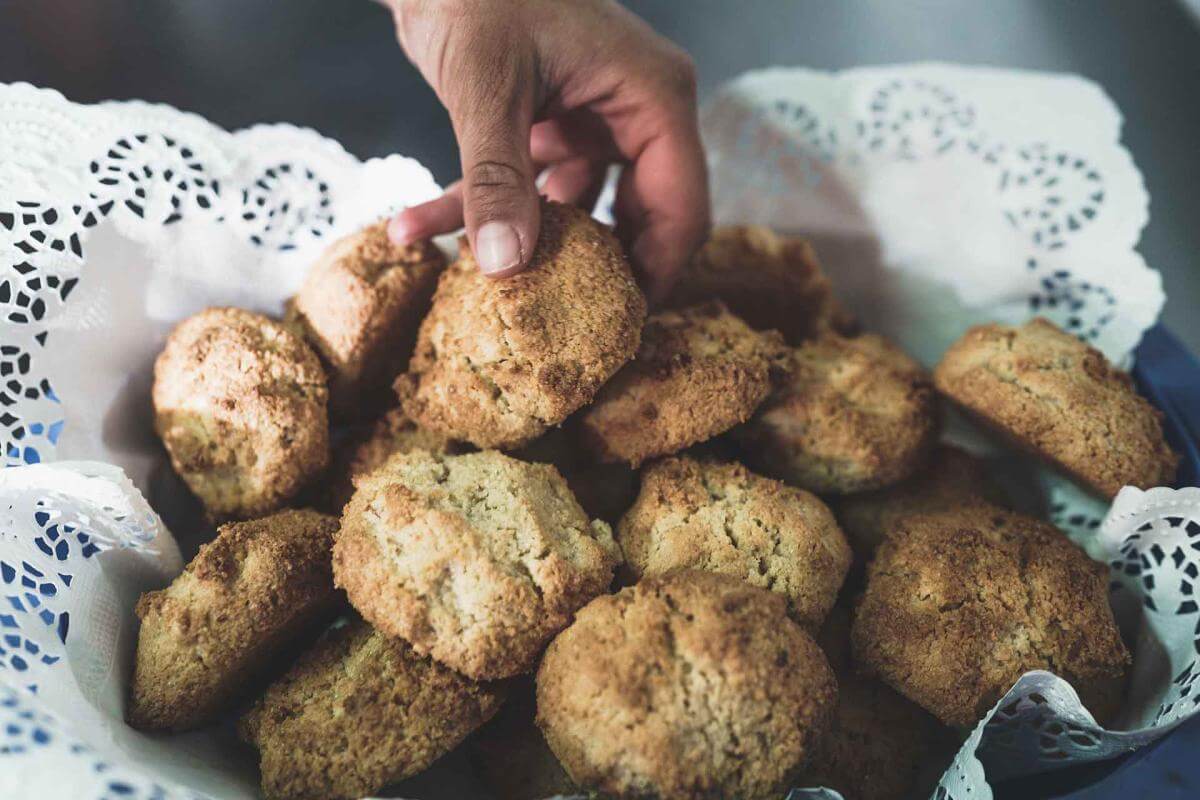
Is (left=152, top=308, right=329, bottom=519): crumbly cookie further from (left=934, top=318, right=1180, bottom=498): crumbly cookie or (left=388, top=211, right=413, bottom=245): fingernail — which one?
(left=934, top=318, right=1180, bottom=498): crumbly cookie

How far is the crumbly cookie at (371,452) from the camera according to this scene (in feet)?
5.22

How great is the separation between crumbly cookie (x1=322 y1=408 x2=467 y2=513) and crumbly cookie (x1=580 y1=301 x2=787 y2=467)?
12.6 inches

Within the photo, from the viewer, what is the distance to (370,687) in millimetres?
1267

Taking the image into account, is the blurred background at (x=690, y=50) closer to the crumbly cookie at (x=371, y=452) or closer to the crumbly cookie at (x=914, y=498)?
the crumbly cookie at (x=371, y=452)

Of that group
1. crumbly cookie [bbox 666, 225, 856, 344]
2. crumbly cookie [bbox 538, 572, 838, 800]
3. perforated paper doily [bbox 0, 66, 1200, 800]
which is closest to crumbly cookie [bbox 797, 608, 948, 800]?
perforated paper doily [bbox 0, 66, 1200, 800]

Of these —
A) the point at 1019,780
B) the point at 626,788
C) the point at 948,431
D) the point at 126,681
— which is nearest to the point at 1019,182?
the point at 948,431

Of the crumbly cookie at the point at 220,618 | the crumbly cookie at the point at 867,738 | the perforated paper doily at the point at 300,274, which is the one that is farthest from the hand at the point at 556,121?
the crumbly cookie at the point at 867,738

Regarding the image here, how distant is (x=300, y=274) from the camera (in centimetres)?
176

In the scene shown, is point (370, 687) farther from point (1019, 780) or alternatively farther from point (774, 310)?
point (774, 310)

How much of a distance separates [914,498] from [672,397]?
0.58 m

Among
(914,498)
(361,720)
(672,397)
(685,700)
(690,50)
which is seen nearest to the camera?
(685,700)

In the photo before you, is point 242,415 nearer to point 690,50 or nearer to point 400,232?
point 400,232

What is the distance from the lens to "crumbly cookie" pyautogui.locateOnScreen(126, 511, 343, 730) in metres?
1.28

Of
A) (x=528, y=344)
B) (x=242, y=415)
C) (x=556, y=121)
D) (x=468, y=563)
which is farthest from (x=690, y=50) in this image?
(x=468, y=563)
